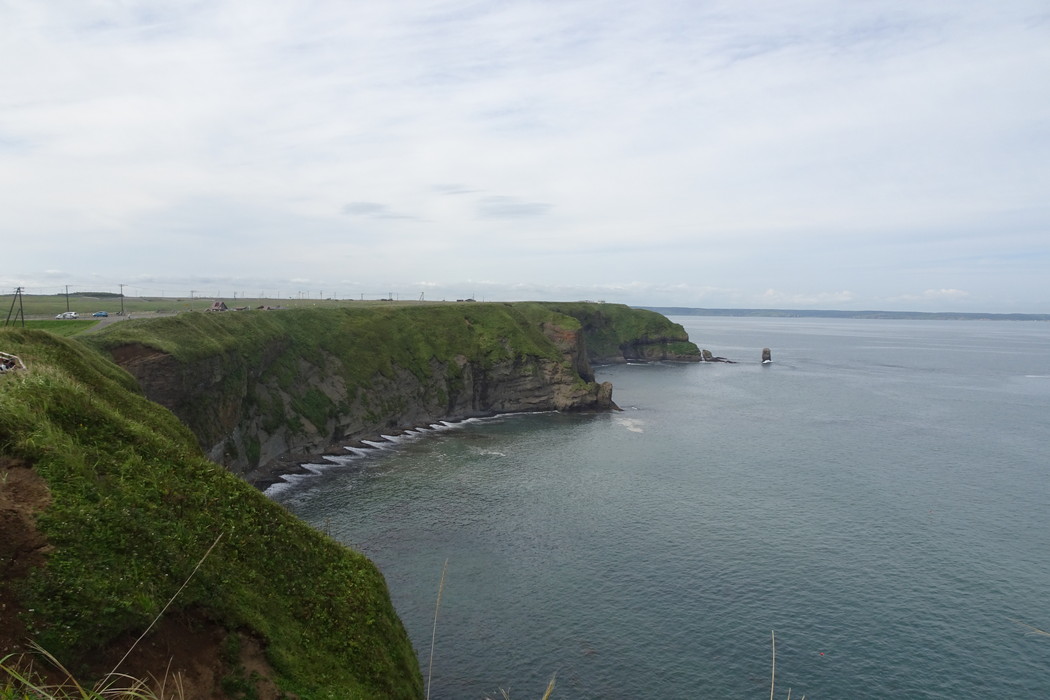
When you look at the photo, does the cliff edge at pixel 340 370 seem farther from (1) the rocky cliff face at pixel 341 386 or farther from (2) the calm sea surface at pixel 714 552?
(2) the calm sea surface at pixel 714 552

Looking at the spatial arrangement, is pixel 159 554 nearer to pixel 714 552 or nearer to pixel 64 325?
pixel 714 552

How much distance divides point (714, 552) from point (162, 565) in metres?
42.5

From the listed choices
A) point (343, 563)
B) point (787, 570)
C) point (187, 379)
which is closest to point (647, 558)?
point (787, 570)

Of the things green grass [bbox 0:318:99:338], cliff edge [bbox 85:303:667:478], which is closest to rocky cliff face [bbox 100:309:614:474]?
cliff edge [bbox 85:303:667:478]

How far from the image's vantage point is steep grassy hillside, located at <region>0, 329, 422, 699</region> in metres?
18.5

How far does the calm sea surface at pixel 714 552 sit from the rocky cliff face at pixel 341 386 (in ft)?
26.0

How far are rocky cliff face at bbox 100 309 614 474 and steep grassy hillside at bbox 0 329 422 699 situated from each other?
3596 cm

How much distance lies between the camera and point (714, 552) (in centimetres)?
5209

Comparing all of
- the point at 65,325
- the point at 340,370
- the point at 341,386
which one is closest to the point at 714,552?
the point at 341,386

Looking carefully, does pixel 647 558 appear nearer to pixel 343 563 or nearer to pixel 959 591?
pixel 959 591

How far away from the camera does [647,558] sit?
50.9 metres

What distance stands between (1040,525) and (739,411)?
5698 centimetres

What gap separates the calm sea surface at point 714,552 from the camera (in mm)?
37312

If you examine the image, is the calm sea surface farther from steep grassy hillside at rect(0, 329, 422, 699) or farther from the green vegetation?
steep grassy hillside at rect(0, 329, 422, 699)
